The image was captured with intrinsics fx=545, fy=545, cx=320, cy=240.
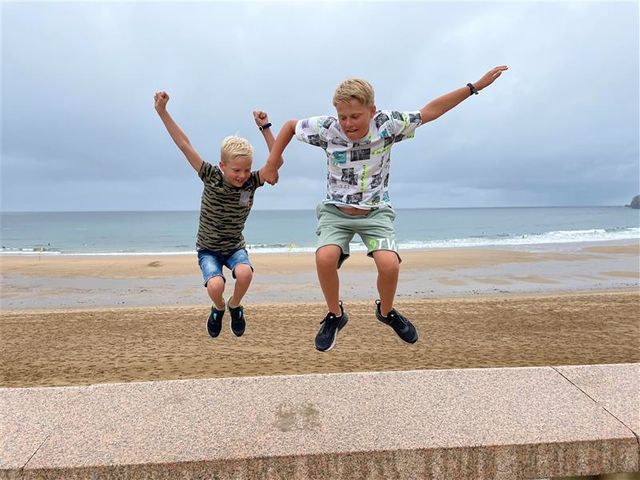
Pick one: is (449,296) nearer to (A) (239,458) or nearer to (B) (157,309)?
(B) (157,309)

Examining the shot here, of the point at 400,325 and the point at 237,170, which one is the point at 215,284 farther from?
the point at 400,325

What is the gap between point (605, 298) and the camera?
693 inches

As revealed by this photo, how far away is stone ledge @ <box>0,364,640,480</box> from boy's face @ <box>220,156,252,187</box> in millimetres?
2374

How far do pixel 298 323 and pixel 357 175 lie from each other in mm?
10093

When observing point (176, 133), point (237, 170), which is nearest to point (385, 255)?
point (237, 170)

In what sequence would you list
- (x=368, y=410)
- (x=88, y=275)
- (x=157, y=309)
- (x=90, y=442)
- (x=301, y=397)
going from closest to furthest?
(x=90, y=442)
(x=368, y=410)
(x=301, y=397)
(x=157, y=309)
(x=88, y=275)

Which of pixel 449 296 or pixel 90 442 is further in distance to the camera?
pixel 449 296

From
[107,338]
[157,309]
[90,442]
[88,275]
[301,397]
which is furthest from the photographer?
[88,275]

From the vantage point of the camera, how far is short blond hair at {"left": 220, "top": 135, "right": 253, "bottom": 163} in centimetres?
455

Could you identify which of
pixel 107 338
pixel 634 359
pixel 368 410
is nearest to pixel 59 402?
pixel 368 410

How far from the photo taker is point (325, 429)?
17.1 feet

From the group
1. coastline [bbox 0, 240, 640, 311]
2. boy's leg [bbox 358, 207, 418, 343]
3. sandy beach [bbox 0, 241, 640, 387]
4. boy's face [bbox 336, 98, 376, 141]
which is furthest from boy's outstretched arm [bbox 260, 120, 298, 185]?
coastline [bbox 0, 240, 640, 311]

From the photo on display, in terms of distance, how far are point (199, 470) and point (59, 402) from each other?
7.53ft

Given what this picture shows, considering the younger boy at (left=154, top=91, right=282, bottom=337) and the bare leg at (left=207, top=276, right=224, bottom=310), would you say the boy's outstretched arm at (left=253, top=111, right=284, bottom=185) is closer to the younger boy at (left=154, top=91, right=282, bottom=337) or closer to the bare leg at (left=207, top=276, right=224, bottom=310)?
the younger boy at (left=154, top=91, right=282, bottom=337)
